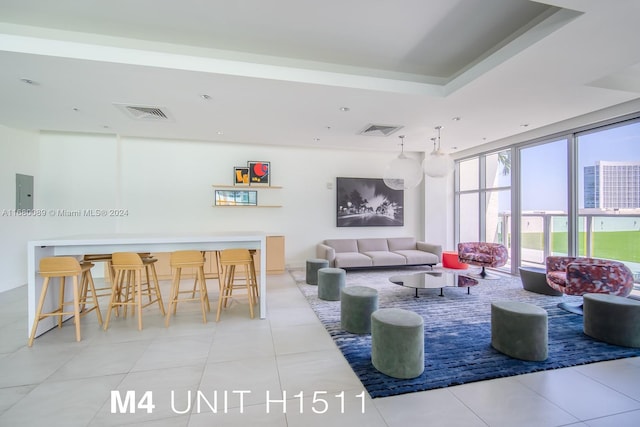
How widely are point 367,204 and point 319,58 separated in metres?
4.34

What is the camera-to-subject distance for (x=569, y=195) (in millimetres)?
4883

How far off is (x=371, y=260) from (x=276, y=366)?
4007mm

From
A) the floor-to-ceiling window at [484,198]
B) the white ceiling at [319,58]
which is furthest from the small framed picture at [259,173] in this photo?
the floor-to-ceiling window at [484,198]

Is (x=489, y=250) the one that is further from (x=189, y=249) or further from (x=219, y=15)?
(x=219, y=15)

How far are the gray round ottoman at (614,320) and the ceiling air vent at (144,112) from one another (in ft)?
20.0

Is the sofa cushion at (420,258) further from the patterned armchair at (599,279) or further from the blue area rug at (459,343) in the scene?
the patterned armchair at (599,279)

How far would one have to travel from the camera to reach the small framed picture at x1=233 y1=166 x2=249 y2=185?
6.40m

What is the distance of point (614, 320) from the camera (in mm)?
2861

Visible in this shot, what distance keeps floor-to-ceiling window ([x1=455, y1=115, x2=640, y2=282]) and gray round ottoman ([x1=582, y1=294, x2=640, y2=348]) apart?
2.16 m

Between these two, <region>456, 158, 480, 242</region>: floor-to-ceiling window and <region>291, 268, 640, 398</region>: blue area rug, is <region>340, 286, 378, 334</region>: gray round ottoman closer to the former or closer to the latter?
<region>291, 268, 640, 398</region>: blue area rug

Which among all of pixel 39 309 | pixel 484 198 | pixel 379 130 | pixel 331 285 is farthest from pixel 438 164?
pixel 39 309

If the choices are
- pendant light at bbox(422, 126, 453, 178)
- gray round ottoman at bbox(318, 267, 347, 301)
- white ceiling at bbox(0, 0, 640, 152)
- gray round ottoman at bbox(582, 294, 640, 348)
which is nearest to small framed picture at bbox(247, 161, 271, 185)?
white ceiling at bbox(0, 0, 640, 152)

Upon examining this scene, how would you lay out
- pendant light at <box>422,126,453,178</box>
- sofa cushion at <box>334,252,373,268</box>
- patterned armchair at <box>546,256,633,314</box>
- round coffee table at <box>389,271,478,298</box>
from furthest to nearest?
sofa cushion at <box>334,252,373,268</box> < pendant light at <box>422,126,453,178</box> < round coffee table at <box>389,271,478,298</box> < patterned armchair at <box>546,256,633,314</box>

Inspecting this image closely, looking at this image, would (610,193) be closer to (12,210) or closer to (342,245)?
(342,245)
